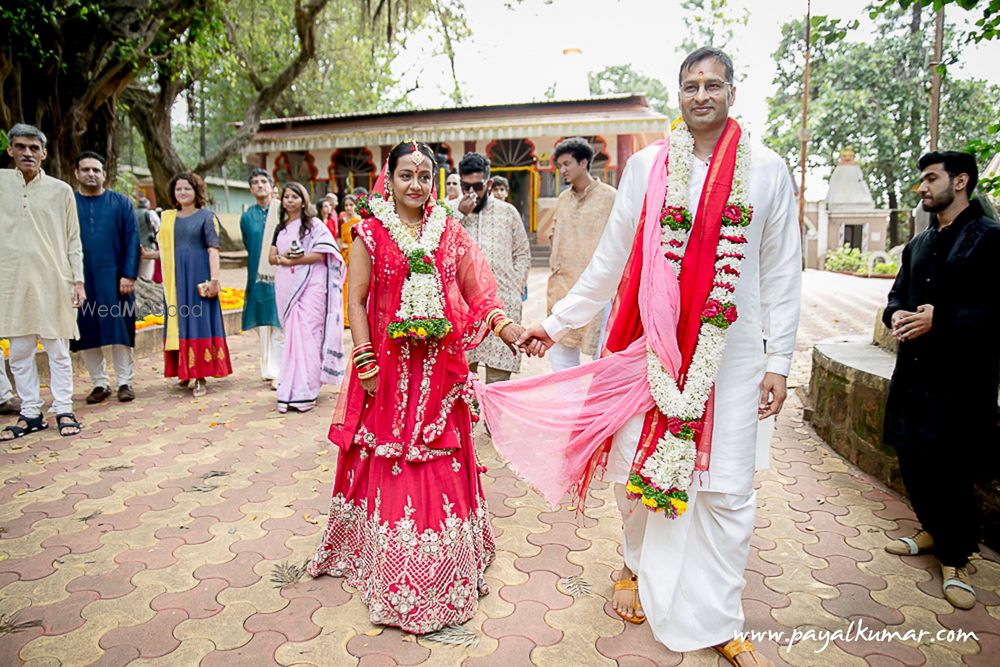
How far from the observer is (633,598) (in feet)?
9.17

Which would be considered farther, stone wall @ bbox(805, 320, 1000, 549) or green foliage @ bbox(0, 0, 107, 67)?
green foliage @ bbox(0, 0, 107, 67)

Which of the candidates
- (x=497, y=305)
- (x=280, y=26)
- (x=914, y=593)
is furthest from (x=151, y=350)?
(x=280, y=26)

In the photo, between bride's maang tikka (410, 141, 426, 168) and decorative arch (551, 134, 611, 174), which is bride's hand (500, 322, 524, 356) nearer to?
bride's maang tikka (410, 141, 426, 168)

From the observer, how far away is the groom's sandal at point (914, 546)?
10.8 feet

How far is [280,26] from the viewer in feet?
51.8

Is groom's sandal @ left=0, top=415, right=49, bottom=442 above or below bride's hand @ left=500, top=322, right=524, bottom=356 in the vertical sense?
below

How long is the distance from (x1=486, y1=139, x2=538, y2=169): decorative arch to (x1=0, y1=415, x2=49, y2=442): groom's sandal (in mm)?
16164

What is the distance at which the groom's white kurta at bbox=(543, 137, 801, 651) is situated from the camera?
247 centimetres

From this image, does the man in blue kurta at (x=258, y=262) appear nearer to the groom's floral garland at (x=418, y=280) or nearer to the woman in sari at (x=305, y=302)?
the woman in sari at (x=305, y=302)

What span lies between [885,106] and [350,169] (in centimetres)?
2159

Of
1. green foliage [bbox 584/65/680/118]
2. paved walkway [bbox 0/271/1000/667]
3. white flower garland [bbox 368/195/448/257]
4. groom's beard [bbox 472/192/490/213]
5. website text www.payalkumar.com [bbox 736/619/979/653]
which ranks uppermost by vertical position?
green foliage [bbox 584/65/680/118]

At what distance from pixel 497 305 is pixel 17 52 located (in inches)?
333

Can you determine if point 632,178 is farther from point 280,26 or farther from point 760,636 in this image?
point 280,26

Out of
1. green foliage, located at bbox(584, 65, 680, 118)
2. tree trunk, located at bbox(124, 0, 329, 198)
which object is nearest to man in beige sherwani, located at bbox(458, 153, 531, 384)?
tree trunk, located at bbox(124, 0, 329, 198)
